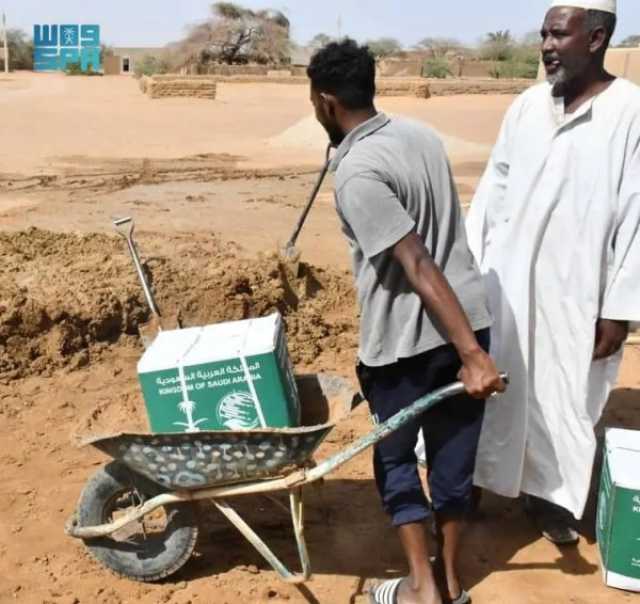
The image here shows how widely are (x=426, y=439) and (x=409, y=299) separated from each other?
616 millimetres

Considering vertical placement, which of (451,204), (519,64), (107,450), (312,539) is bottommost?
(312,539)

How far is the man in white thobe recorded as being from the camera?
122 inches

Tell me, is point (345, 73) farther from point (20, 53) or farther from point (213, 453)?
point (20, 53)

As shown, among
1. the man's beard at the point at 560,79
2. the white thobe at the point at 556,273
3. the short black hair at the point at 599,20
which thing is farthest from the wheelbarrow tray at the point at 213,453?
the short black hair at the point at 599,20

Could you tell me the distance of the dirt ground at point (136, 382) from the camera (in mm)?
3271

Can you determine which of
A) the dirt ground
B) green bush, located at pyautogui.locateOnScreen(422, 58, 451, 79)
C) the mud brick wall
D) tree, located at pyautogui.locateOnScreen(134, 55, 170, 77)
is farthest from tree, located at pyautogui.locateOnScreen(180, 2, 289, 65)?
the dirt ground

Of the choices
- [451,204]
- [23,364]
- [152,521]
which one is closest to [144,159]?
[23,364]

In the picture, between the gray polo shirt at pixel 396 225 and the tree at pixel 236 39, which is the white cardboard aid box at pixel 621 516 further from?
the tree at pixel 236 39

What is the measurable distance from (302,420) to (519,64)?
39.0 metres

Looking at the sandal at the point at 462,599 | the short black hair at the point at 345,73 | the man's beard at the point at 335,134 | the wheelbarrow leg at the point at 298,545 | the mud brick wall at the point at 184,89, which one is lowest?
the sandal at the point at 462,599

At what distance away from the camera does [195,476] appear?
9.28 ft

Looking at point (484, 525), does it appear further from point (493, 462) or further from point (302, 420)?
point (302, 420)

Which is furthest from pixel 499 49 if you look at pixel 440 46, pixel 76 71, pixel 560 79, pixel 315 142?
pixel 560 79

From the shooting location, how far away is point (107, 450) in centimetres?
279
